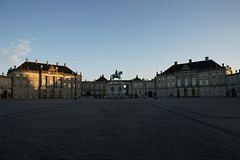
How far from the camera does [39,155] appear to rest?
12.1ft

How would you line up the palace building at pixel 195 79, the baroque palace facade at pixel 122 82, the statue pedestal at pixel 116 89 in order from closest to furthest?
the statue pedestal at pixel 116 89 → the baroque palace facade at pixel 122 82 → the palace building at pixel 195 79

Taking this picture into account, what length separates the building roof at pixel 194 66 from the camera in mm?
57406

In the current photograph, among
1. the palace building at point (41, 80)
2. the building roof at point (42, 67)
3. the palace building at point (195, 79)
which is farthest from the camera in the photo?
the building roof at point (42, 67)

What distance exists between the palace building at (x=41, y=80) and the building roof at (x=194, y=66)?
42.5 meters

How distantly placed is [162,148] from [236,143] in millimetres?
2359

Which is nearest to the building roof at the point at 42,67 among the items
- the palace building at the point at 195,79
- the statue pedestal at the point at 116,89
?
the statue pedestal at the point at 116,89

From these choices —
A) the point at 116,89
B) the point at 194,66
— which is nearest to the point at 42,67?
the point at 116,89

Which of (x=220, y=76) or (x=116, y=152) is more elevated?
(x=220, y=76)

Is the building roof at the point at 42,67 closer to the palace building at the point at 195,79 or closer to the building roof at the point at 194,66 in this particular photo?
the palace building at the point at 195,79

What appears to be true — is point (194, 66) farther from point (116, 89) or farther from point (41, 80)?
point (41, 80)

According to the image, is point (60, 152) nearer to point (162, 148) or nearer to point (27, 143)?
point (27, 143)

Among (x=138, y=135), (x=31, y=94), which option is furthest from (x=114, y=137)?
(x=31, y=94)

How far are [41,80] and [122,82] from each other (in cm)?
3198

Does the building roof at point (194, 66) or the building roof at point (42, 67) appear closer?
Result: the building roof at point (42, 67)
